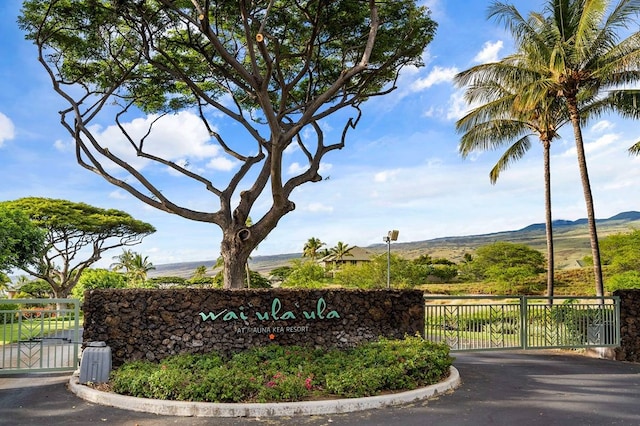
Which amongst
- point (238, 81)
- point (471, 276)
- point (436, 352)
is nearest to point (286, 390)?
point (436, 352)

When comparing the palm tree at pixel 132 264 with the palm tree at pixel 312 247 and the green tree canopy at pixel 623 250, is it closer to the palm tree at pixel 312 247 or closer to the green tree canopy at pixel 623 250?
the palm tree at pixel 312 247

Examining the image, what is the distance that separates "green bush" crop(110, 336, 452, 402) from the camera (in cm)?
800

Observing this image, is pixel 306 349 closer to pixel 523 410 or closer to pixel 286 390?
pixel 286 390

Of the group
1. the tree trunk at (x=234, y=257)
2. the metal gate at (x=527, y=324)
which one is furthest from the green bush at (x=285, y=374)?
the tree trunk at (x=234, y=257)

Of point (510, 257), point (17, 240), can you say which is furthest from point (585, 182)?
point (510, 257)

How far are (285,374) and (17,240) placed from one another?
42.0ft

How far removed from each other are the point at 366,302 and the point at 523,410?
3.92m

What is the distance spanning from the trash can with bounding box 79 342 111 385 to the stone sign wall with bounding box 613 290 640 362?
470 inches

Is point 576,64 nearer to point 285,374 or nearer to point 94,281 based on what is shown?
point 285,374

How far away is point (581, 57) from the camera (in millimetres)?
15711

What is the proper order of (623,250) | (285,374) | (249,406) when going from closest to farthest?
1. (249,406)
2. (285,374)
3. (623,250)

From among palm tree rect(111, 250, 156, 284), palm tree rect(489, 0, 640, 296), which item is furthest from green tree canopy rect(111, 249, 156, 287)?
palm tree rect(489, 0, 640, 296)

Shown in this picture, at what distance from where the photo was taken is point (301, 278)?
38.9 metres

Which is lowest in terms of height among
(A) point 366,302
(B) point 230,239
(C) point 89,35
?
(A) point 366,302
